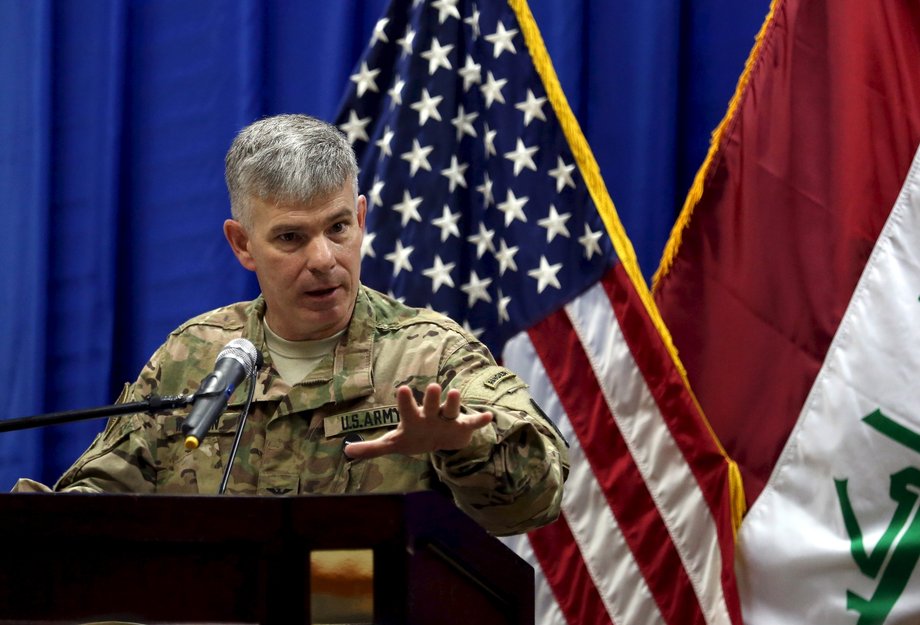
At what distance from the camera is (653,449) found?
9.14 ft

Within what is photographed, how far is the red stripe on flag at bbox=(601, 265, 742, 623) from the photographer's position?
2723mm

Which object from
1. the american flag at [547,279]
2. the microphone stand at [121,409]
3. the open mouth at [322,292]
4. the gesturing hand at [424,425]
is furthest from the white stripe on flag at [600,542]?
the microphone stand at [121,409]

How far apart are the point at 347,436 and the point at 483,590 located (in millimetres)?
705

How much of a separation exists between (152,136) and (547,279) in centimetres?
129

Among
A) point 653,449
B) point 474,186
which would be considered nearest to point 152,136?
point 474,186

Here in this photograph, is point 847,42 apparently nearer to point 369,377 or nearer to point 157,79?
point 369,377

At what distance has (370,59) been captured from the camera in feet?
9.93

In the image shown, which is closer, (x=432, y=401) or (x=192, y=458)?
(x=432, y=401)

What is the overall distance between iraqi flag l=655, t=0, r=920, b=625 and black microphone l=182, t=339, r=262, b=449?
4.85ft

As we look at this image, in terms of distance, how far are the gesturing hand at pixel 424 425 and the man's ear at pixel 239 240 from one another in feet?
2.78

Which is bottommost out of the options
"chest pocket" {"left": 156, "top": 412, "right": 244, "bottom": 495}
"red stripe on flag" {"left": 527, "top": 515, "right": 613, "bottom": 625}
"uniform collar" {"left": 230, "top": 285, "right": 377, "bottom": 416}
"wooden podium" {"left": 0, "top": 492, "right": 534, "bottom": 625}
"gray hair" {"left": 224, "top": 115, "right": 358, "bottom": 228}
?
"red stripe on flag" {"left": 527, "top": 515, "right": 613, "bottom": 625}

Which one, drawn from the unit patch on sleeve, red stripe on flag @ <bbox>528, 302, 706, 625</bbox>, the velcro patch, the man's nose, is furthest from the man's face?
red stripe on flag @ <bbox>528, 302, 706, 625</bbox>

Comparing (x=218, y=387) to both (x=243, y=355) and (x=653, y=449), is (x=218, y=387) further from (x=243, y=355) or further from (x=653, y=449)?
(x=653, y=449)

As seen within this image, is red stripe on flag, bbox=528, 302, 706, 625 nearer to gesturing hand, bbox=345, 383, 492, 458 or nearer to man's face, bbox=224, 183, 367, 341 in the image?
man's face, bbox=224, 183, 367, 341
